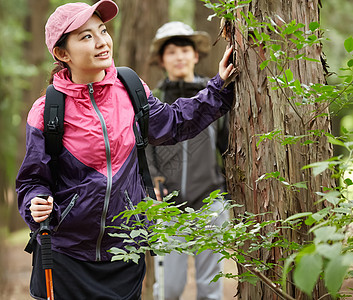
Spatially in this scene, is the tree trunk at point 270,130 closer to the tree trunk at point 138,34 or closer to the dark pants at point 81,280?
the dark pants at point 81,280

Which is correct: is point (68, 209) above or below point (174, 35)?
below

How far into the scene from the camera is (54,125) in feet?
9.91

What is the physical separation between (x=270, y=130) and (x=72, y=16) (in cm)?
129

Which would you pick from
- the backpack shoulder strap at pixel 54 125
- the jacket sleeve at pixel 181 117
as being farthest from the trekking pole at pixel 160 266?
the backpack shoulder strap at pixel 54 125

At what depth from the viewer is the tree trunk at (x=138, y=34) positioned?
7633 millimetres

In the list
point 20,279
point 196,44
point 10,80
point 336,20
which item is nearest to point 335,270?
point 196,44

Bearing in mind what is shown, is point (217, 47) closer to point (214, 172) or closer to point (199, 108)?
point (214, 172)

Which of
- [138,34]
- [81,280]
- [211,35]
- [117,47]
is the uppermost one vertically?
[211,35]

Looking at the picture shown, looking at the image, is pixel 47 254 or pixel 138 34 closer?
pixel 47 254

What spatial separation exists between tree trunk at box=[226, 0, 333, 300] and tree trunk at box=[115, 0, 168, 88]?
4731 millimetres

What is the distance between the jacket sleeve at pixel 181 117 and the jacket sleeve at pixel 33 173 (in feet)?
2.20

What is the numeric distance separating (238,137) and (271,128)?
21 cm

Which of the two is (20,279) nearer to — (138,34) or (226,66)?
(138,34)

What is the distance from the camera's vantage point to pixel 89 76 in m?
3.21
